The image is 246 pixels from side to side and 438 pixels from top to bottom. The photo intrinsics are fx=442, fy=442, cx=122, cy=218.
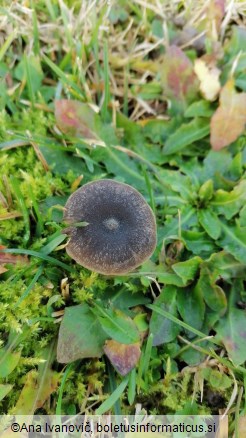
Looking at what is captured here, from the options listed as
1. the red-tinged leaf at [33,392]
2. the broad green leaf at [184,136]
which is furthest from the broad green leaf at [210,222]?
the red-tinged leaf at [33,392]

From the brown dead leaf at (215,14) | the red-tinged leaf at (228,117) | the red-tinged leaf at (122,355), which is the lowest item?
the red-tinged leaf at (122,355)

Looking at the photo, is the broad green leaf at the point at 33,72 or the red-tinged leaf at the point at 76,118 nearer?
the red-tinged leaf at the point at 76,118

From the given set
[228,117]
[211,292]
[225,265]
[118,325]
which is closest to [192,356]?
[211,292]

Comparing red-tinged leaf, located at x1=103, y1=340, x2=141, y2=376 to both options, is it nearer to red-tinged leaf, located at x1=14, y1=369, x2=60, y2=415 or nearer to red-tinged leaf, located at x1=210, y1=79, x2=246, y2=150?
red-tinged leaf, located at x1=14, y1=369, x2=60, y2=415

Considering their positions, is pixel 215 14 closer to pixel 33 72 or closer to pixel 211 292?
pixel 33 72

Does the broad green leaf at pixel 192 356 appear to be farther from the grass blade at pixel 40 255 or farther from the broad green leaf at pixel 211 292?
the grass blade at pixel 40 255

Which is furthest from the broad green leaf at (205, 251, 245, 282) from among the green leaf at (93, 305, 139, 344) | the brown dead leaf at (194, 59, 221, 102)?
the brown dead leaf at (194, 59, 221, 102)
